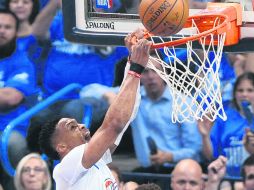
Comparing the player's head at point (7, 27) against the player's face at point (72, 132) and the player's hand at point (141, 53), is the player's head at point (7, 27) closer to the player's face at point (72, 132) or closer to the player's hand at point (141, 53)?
the player's face at point (72, 132)

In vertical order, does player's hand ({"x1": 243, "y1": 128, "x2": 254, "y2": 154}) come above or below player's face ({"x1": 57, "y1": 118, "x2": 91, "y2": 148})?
below

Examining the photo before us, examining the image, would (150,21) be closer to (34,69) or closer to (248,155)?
(248,155)

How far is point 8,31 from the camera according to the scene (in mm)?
7324

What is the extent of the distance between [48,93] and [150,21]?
9.69ft

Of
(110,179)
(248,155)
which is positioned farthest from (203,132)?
(110,179)

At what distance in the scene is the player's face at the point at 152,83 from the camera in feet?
22.6

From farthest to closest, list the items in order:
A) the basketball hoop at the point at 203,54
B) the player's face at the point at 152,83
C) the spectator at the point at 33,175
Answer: the player's face at the point at 152,83
the spectator at the point at 33,175
the basketball hoop at the point at 203,54

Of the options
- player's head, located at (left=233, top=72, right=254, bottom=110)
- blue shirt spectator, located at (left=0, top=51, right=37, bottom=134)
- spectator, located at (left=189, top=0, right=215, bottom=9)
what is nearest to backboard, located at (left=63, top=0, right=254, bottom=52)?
spectator, located at (left=189, top=0, right=215, bottom=9)

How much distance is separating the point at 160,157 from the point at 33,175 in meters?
1.08

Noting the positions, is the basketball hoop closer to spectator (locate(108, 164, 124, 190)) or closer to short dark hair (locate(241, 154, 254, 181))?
short dark hair (locate(241, 154, 254, 181))

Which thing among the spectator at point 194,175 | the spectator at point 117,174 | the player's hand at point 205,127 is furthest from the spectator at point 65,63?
the spectator at point 194,175

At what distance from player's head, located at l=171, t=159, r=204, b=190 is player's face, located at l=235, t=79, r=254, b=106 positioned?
709mm

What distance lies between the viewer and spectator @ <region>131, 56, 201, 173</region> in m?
6.77

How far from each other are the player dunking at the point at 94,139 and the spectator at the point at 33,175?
2.16m
